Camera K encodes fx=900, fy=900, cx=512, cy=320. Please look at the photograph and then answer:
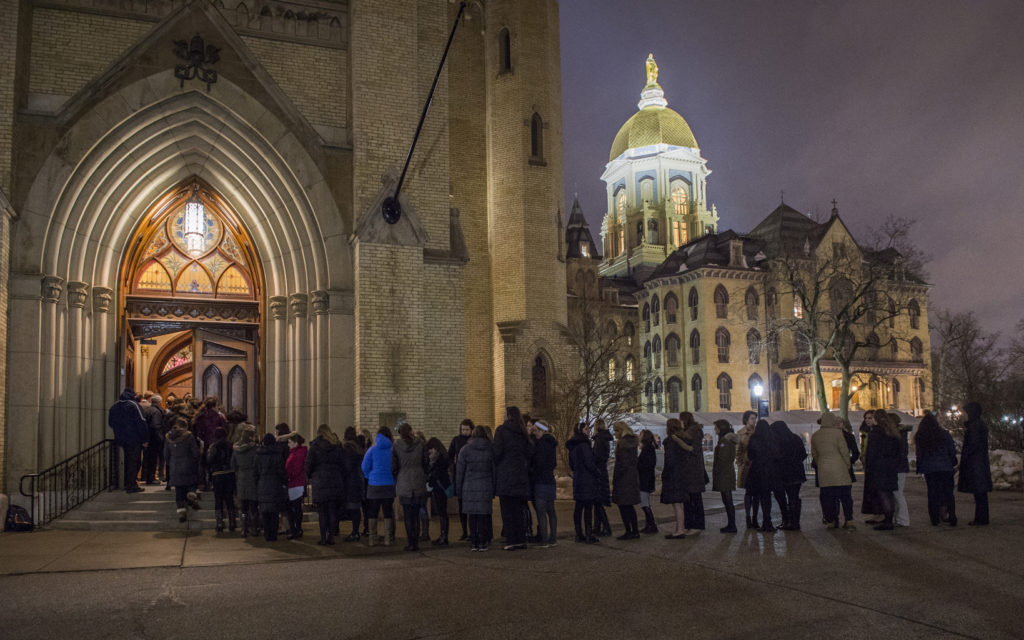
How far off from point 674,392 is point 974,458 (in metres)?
53.1

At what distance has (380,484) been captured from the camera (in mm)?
11477

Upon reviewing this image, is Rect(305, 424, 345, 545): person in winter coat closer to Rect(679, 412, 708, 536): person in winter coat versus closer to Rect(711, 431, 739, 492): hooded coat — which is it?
Rect(679, 412, 708, 536): person in winter coat

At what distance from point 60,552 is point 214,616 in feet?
15.7

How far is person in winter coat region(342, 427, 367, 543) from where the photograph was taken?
1200 cm

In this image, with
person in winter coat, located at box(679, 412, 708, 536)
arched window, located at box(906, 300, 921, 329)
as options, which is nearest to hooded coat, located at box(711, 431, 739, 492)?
person in winter coat, located at box(679, 412, 708, 536)

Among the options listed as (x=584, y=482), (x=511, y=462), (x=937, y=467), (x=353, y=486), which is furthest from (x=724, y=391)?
(x=511, y=462)

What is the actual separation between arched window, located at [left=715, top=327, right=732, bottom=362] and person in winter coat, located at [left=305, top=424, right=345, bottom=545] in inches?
2076

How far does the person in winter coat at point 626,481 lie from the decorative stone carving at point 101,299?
956 cm

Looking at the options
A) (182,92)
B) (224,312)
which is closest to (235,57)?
(182,92)

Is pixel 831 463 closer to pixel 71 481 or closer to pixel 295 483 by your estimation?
pixel 295 483

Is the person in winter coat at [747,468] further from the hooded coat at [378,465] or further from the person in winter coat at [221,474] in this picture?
the person in winter coat at [221,474]

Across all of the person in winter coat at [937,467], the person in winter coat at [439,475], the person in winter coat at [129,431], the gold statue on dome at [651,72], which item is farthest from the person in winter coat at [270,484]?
the gold statue on dome at [651,72]

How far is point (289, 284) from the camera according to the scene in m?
16.9

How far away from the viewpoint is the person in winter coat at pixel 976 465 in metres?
12.2
